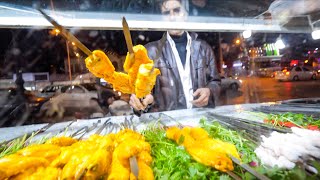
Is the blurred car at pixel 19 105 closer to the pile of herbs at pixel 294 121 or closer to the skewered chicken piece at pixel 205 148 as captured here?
the skewered chicken piece at pixel 205 148

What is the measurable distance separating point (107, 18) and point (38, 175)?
1416 mm

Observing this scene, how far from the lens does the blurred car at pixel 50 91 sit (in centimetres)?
571

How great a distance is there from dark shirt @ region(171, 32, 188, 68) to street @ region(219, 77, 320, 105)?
107 inches

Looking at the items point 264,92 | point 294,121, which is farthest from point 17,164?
point 264,92

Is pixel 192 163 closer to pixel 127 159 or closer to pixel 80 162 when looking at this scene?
pixel 127 159

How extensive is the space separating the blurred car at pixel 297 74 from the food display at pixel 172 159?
51.1ft

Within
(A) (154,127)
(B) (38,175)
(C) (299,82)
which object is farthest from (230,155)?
(C) (299,82)

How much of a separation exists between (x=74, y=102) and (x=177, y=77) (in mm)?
2870

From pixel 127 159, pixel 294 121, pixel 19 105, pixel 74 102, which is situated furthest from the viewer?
pixel 19 105

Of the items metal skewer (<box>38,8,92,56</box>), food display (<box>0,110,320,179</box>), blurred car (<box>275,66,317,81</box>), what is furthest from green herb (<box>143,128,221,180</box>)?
blurred car (<box>275,66,317,81</box>)

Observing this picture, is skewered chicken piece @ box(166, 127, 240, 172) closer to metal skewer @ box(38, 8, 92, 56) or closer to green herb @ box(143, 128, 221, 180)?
green herb @ box(143, 128, 221, 180)

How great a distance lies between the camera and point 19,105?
5.59m

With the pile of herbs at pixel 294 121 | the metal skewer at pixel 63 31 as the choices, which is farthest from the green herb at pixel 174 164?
the pile of herbs at pixel 294 121

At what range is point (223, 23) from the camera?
2373 mm
